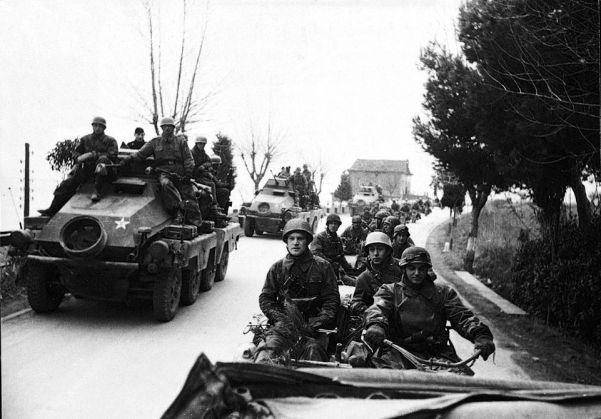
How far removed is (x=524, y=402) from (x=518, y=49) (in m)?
7.04

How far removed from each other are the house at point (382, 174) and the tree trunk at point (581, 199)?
75702mm

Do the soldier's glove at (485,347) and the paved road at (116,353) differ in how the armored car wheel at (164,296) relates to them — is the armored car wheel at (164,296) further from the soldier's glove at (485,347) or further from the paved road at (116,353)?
the soldier's glove at (485,347)

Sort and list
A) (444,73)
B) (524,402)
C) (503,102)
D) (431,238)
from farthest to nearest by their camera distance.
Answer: (431,238), (444,73), (503,102), (524,402)

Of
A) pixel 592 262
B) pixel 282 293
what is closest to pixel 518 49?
pixel 592 262

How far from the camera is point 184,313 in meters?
8.78

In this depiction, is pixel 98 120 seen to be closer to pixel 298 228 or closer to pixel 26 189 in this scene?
pixel 26 189

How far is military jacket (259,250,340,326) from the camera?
5.50 m

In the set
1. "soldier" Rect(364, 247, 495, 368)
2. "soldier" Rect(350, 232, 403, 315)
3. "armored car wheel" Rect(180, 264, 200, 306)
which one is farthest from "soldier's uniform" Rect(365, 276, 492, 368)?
"armored car wheel" Rect(180, 264, 200, 306)

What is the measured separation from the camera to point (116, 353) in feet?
21.1

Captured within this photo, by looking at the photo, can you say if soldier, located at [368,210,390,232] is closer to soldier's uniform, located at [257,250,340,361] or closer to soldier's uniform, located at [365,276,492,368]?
soldier's uniform, located at [257,250,340,361]

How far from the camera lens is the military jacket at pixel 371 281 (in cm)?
605

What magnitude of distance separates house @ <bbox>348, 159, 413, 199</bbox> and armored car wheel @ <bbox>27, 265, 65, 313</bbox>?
79.4 meters

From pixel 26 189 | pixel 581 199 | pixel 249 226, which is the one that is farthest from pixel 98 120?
pixel 249 226

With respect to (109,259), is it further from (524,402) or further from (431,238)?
(431,238)
